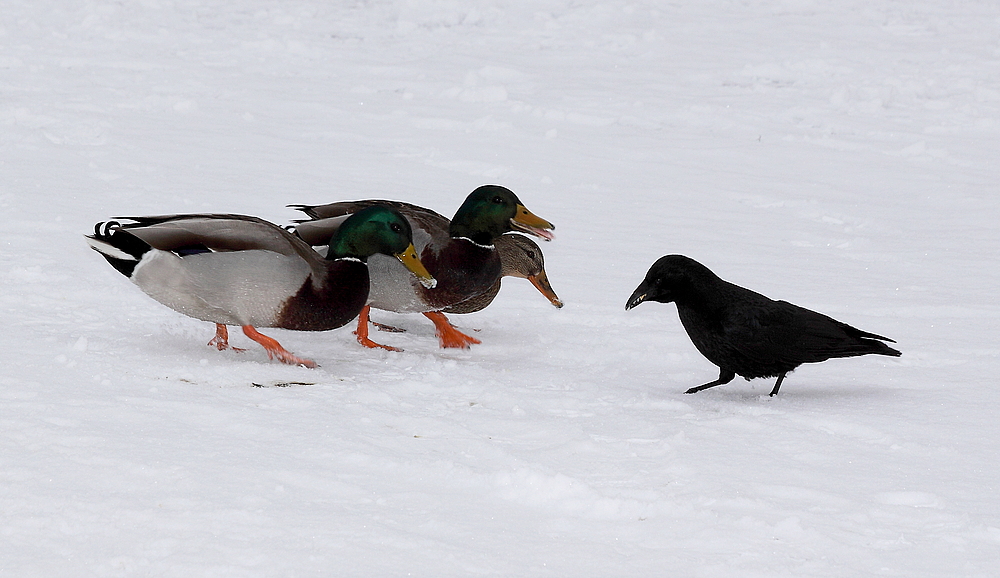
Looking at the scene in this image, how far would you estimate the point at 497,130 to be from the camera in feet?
32.5

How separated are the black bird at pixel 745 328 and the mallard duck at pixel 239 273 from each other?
1.22 m

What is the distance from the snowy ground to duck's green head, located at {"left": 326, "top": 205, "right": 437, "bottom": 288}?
47cm

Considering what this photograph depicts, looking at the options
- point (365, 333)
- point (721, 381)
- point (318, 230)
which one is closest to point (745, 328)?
point (721, 381)

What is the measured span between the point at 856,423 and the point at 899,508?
2.64ft

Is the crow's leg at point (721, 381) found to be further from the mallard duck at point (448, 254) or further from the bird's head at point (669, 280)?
the mallard duck at point (448, 254)

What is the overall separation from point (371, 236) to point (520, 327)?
122 cm

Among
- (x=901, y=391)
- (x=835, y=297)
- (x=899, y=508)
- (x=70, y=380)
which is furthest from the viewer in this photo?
(x=835, y=297)

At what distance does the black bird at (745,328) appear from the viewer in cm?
432

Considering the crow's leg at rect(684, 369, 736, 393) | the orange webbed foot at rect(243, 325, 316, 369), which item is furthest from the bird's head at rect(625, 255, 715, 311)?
the orange webbed foot at rect(243, 325, 316, 369)

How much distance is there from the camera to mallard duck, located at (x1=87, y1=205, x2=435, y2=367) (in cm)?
432

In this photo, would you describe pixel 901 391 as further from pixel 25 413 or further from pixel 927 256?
pixel 25 413

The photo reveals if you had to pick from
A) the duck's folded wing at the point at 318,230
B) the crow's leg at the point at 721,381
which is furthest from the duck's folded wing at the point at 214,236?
the crow's leg at the point at 721,381

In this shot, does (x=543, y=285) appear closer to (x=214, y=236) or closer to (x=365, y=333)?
(x=365, y=333)

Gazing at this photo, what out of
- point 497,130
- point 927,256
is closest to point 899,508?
point 927,256
